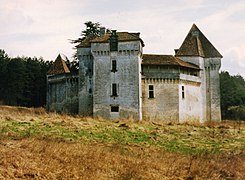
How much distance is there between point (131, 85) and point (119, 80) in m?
1.38

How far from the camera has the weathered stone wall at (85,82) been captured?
1538 inches

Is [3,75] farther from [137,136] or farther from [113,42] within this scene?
[137,136]

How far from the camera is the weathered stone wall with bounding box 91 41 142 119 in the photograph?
3675 cm

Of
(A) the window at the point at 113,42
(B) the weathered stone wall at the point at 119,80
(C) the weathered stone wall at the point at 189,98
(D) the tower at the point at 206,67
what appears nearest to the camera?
(B) the weathered stone wall at the point at 119,80

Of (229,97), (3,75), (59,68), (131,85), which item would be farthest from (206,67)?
(3,75)

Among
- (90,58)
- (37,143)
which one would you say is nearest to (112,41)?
(90,58)

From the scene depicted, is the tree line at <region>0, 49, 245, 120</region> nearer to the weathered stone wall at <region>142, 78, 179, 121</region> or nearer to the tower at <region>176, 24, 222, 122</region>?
the tower at <region>176, 24, 222, 122</region>

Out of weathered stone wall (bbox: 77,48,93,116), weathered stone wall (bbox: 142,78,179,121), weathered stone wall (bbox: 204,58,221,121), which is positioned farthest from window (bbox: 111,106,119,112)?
weathered stone wall (bbox: 204,58,221,121)

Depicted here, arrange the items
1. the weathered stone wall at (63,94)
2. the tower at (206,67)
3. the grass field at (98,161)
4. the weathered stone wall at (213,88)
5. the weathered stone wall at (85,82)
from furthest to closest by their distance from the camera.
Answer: the weathered stone wall at (213,88) → the tower at (206,67) → the weathered stone wall at (63,94) → the weathered stone wall at (85,82) → the grass field at (98,161)

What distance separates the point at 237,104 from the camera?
66.8m

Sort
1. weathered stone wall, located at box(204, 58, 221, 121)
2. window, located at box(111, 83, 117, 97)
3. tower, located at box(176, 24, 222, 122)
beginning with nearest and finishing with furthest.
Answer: window, located at box(111, 83, 117, 97), tower, located at box(176, 24, 222, 122), weathered stone wall, located at box(204, 58, 221, 121)

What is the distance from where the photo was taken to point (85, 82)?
130ft

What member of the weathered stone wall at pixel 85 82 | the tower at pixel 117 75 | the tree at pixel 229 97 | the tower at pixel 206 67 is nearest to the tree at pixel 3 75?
the weathered stone wall at pixel 85 82

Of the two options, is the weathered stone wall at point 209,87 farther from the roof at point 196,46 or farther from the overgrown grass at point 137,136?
the overgrown grass at point 137,136
